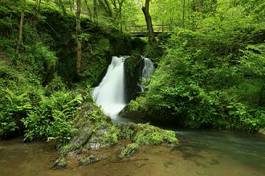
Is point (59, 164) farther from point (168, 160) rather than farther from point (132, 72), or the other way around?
point (132, 72)

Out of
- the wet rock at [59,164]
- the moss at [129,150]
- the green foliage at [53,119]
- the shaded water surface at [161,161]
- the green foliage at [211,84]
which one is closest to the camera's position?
the shaded water surface at [161,161]

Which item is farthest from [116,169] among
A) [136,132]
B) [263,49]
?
[263,49]

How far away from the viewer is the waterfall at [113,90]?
15930 mm

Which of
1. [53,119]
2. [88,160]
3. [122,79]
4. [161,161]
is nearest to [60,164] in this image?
[88,160]

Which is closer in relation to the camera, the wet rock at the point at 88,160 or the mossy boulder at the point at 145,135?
the wet rock at the point at 88,160

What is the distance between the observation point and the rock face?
56.9ft

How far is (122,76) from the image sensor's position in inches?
695

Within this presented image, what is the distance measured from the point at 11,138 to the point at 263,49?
28.5 feet

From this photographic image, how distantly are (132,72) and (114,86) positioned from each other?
1.32m

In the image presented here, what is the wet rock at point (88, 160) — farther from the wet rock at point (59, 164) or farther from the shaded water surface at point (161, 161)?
the wet rock at point (59, 164)

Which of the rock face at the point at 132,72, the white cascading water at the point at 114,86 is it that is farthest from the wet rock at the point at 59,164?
the rock face at the point at 132,72

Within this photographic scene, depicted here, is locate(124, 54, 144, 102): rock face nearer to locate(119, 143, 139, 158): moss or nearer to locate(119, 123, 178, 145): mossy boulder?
locate(119, 123, 178, 145): mossy boulder

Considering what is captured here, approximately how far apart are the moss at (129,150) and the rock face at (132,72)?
9.81 m

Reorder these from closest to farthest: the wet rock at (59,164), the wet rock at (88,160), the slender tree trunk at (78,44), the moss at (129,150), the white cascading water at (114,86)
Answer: the wet rock at (59,164), the wet rock at (88,160), the moss at (129,150), the slender tree trunk at (78,44), the white cascading water at (114,86)
